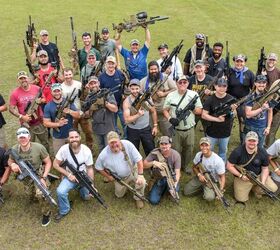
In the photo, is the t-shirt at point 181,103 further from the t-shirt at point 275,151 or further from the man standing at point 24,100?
the man standing at point 24,100

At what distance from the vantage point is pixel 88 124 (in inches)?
370

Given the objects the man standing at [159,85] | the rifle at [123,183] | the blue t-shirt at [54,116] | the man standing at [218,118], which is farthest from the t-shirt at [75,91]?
the man standing at [218,118]

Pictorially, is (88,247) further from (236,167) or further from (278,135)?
(278,135)

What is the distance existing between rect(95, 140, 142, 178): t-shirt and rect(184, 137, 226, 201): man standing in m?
1.43

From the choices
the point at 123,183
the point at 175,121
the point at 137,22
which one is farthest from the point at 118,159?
the point at 137,22

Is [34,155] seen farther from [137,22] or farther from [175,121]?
[137,22]

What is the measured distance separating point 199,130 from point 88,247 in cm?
540

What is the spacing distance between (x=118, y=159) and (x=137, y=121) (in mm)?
1171

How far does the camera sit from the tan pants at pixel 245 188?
799 cm

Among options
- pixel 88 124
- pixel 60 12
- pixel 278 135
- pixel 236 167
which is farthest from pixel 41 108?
pixel 60 12

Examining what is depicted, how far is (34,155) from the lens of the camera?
758 centimetres

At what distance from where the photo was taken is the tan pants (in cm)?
799

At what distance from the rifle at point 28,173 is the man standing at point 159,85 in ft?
10.9

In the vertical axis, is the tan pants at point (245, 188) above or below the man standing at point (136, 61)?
below
